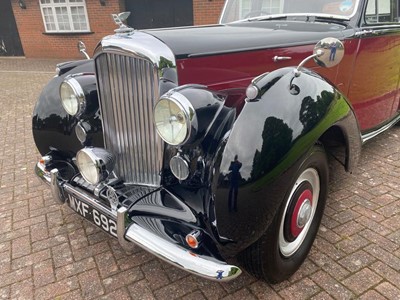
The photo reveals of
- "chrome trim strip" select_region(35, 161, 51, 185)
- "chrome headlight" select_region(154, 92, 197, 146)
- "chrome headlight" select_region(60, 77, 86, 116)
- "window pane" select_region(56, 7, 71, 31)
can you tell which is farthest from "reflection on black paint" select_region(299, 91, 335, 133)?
"window pane" select_region(56, 7, 71, 31)

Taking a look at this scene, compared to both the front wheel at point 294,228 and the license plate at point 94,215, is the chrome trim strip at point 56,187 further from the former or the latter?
the front wheel at point 294,228

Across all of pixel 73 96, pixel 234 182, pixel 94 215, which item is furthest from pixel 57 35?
pixel 234 182

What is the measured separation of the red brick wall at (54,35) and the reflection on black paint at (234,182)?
1079 centimetres

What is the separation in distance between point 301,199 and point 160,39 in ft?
4.22

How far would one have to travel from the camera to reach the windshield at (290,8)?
301 centimetres

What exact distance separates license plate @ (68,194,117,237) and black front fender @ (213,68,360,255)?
68cm

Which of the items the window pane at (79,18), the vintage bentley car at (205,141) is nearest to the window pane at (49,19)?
the window pane at (79,18)

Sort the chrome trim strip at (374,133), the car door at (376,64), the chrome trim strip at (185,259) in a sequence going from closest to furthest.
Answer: the chrome trim strip at (185,259) < the car door at (376,64) < the chrome trim strip at (374,133)

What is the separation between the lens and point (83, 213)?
219 centimetres

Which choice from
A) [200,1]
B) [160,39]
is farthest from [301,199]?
[200,1]

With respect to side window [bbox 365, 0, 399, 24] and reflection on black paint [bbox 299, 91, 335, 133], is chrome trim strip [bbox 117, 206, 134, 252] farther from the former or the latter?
side window [bbox 365, 0, 399, 24]

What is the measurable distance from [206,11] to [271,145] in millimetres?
9003

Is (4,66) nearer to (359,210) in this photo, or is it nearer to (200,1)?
A: (200,1)

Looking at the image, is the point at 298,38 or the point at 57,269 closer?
the point at 57,269
